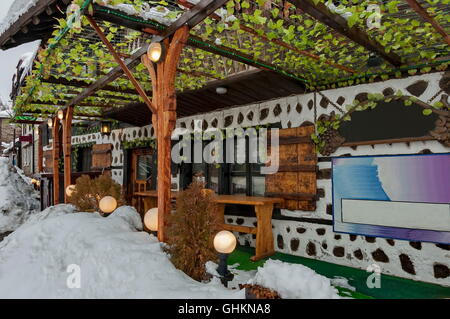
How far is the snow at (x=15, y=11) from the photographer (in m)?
3.31

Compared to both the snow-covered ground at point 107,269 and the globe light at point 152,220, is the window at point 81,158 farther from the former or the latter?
the globe light at point 152,220

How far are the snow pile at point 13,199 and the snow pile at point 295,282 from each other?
924 cm

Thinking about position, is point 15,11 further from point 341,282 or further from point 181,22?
point 341,282

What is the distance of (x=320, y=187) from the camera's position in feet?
17.3

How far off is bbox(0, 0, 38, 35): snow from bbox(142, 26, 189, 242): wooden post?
1333mm

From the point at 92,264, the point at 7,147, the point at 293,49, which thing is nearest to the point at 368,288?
the point at 293,49

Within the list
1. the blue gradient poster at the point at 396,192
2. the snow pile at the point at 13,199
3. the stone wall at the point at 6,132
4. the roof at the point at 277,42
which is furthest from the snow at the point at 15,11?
the stone wall at the point at 6,132

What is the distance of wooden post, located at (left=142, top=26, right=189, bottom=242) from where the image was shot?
354cm

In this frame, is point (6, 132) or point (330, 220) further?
point (6, 132)

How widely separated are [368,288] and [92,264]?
344cm

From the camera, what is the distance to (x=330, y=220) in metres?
5.12
